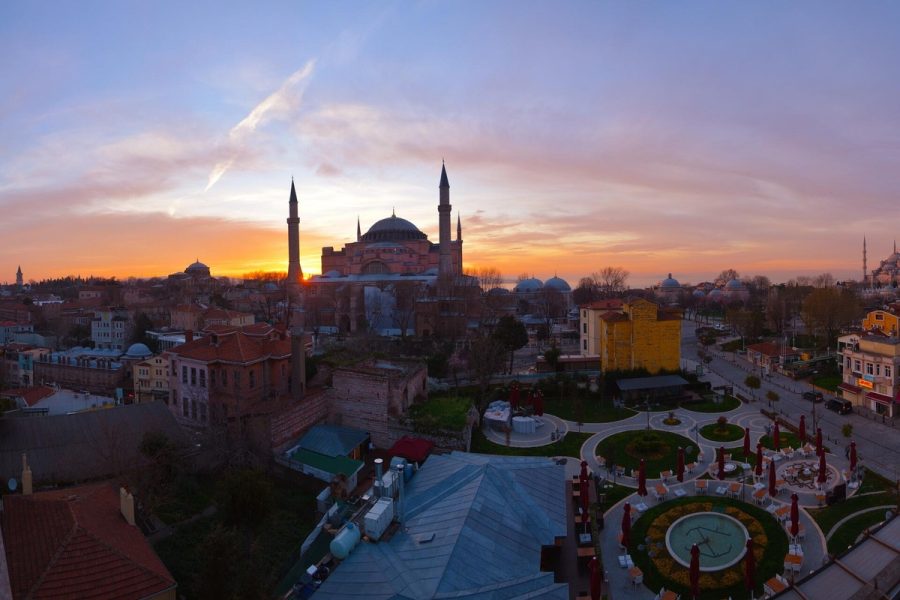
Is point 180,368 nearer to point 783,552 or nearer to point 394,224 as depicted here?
point 783,552

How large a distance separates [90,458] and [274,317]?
30.9m

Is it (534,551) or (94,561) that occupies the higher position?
(94,561)

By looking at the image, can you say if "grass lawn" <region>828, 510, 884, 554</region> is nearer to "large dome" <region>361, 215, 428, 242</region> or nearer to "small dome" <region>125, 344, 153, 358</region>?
"small dome" <region>125, 344, 153, 358</region>

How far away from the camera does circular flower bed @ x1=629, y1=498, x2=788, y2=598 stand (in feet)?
33.9

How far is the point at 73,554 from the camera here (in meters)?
7.62

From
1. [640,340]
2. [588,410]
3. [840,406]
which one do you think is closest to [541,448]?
[588,410]

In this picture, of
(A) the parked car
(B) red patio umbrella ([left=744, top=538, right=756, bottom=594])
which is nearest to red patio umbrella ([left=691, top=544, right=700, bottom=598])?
(B) red patio umbrella ([left=744, top=538, right=756, bottom=594])

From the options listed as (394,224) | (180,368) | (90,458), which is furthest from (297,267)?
(90,458)

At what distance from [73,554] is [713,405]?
2068cm

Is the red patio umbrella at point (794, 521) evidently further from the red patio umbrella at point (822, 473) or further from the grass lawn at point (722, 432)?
the grass lawn at point (722, 432)

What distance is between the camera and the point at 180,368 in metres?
18.3

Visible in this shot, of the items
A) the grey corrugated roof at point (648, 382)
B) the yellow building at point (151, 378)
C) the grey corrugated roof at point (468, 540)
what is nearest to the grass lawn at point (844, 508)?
the grey corrugated roof at point (468, 540)

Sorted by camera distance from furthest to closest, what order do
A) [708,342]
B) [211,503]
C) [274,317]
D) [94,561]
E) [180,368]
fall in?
1. [274,317]
2. [708,342]
3. [180,368]
4. [211,503]
5. [94,561]

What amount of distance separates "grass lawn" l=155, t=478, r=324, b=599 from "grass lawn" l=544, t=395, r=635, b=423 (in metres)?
10.7
